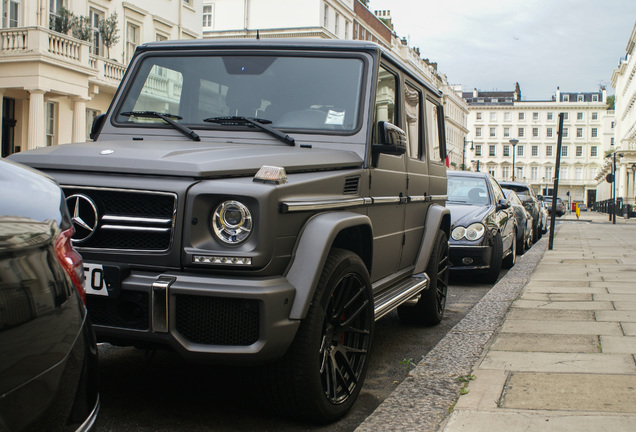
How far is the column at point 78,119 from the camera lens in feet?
83.0

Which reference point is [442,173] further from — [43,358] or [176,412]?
[43,358]

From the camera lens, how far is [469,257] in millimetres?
9641

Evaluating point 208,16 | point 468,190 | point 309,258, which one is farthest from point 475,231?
point 208,16

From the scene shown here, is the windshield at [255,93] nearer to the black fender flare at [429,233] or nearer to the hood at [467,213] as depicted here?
the black fender flare at [429,233]

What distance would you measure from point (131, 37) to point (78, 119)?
6302mm

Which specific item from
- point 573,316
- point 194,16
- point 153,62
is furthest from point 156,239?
point 194,16

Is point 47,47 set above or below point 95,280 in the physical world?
above

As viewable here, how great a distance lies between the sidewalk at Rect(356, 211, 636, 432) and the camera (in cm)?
348

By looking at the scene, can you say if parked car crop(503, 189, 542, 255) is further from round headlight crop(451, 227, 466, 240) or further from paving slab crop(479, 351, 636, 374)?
paving slab crop(479, 351, 636, 374)

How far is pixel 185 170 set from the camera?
321 centimetres

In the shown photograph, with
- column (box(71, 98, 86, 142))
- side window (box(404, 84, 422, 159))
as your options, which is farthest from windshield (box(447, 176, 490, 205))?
column (box(71, 98, 86, 142))

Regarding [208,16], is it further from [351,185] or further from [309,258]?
[309,258]

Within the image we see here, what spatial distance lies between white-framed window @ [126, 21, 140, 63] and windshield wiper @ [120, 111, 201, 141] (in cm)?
2662

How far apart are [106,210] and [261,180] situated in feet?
2.37
